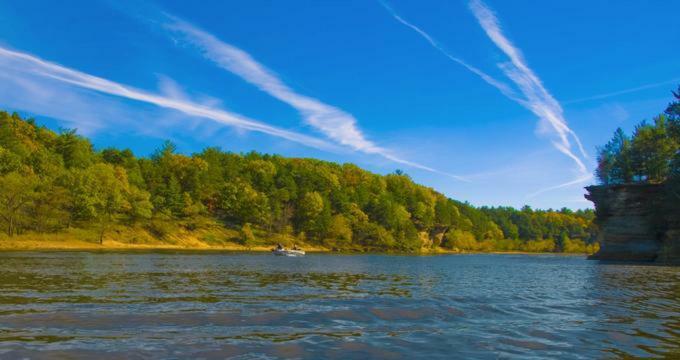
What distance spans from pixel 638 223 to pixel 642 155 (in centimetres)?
2655

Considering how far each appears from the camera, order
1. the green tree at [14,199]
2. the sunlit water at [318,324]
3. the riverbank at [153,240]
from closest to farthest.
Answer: the sunlit water at [318,324]
the riverbank at [153,240]
the green tree at [14,199]

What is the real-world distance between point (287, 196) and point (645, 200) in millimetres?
116684

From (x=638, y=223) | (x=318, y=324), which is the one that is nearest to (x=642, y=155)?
(x=638, y=223)

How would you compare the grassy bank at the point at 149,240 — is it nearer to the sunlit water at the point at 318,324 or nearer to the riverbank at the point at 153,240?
the riverbank at the point at 153,240

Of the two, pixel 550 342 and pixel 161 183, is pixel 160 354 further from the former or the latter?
pixel 161 183

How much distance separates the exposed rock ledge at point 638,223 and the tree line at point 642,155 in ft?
33.0

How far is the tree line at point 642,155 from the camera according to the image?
9938 cm

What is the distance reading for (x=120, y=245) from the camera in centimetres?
9769

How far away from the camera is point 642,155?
104188mm

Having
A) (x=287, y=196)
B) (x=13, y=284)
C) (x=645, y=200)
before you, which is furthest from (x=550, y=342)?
(x=287, y=196)

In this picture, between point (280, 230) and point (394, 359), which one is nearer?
point (394, 359)

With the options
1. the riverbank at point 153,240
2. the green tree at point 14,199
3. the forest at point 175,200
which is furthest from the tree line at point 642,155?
the green tree at point 14,199

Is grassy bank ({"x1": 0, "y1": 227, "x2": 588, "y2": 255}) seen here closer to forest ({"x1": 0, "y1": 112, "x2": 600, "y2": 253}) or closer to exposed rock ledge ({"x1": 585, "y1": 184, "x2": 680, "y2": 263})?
forest ({"x1": 0, "y1": 112, "x2": 600, "y2": 253})

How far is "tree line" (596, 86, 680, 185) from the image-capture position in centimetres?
9938
